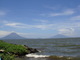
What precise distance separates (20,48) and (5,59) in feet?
62.4

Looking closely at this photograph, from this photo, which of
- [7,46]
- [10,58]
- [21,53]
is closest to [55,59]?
[21,53]

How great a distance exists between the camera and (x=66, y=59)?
1094 inches

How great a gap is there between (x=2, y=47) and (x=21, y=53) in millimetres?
3748

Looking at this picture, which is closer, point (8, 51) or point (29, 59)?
point (29, 59)

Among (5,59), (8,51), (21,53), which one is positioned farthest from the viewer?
(21,53)

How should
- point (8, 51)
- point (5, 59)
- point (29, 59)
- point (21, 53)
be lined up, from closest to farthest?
1. point (5, 59)
2. point (29, 59)
3. point (8, 51)
4. point (21, 53)

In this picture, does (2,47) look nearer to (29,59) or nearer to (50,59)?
(29,59)

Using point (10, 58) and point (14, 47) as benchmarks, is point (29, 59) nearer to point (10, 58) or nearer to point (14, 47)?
point (14, 47)

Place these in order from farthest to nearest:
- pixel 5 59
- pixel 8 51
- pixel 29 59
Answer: pixel 8 51 → pixel 29 59 → pixel 5 59

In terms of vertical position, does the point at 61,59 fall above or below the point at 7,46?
below

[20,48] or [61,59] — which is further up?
[20,48]

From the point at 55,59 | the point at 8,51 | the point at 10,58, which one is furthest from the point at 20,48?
the point at 10,58

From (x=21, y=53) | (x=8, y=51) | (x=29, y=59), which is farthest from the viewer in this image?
(x=21, y=53)

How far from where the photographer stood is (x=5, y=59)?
14.4m
